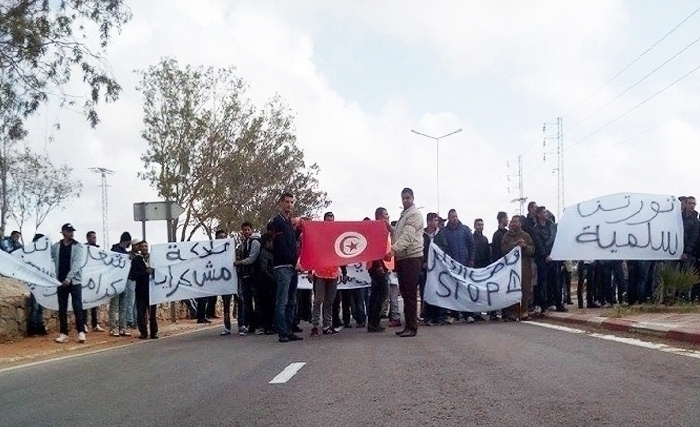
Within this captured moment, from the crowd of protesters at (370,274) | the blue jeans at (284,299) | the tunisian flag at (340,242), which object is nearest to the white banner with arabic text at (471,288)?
the crowd of protesters at (370,274)

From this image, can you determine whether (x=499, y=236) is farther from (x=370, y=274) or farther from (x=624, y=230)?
(x=370, y=274)

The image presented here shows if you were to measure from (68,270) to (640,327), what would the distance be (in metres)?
9.53

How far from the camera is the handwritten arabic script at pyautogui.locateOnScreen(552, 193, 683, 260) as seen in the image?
15.9 m

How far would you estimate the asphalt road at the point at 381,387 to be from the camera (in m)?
6.16

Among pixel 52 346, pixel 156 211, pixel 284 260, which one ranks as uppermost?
pixel 156 211

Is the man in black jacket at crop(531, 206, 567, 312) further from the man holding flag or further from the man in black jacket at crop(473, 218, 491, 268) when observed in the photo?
the man holding flag

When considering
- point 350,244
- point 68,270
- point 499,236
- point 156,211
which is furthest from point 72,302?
point 499,236

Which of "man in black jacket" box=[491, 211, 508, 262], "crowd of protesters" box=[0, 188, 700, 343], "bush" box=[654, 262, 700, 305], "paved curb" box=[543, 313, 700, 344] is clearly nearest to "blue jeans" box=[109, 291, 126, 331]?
"crowd of protesters" box=[0, 188, 700, 343]

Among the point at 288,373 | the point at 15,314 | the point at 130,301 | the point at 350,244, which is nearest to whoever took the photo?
the point at 288,373

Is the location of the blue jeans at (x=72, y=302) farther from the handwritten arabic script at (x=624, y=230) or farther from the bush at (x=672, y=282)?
the bush at (x=672, y=282)

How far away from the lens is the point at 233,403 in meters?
7.11

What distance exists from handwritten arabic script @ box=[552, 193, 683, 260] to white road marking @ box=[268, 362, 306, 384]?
7980 millimetres

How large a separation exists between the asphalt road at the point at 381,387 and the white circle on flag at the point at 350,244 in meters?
2.80

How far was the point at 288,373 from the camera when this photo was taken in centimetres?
877
